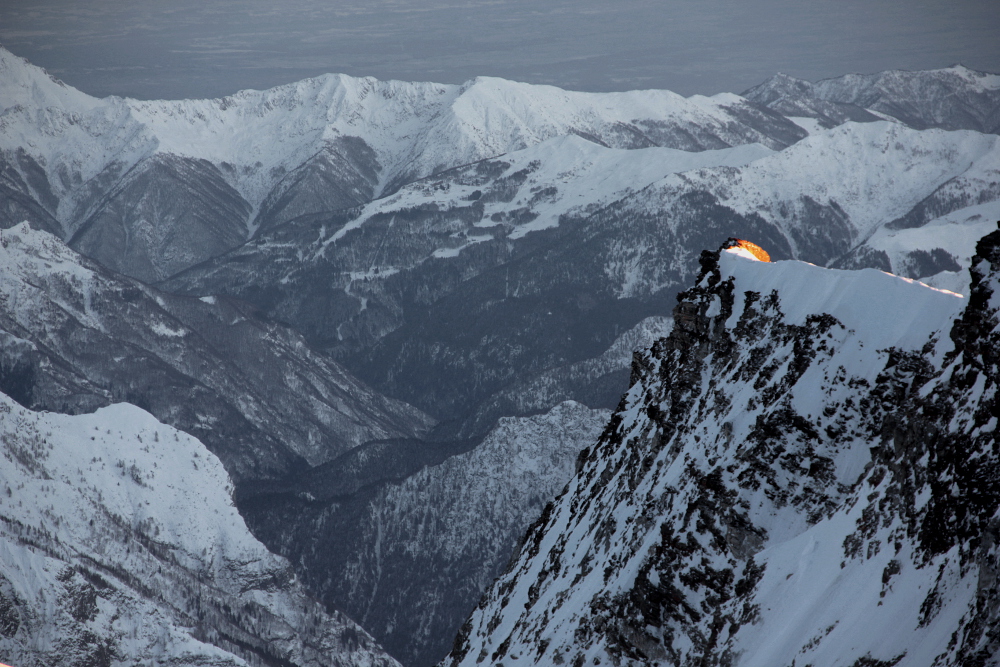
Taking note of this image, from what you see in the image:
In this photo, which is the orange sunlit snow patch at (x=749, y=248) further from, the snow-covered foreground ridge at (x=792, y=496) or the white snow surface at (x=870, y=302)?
the white snow surface at (x=870, y=302)

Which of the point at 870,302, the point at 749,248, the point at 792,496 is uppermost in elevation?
the point at 870,302

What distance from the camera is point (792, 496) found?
64.4 metres

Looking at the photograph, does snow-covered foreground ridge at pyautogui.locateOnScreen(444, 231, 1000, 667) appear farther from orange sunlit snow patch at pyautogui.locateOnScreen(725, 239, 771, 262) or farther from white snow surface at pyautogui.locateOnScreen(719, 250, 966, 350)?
orange sunlit snow patch at pyautogui.locateOnScreen(725, 239, 771, 262)

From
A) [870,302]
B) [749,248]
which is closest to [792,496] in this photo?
[870,302]

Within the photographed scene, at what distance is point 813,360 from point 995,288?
19488mm

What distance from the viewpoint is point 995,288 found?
5106cm

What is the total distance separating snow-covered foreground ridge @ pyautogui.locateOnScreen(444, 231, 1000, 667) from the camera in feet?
148

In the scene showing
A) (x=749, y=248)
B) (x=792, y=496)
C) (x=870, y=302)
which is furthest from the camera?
(x=749, y=248)

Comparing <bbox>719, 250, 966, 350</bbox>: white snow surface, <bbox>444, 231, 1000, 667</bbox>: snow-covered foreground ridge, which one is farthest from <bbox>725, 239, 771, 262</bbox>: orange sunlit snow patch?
<bbox>719, 250, 966, 350</bbox>: white snow surface

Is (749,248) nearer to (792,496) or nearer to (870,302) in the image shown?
(870,302)

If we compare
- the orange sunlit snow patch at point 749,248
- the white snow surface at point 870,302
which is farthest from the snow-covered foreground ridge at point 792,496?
the orange sunlit snow patch at point 749,248

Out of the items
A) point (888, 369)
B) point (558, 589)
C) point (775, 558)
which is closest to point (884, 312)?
point (888, 369)

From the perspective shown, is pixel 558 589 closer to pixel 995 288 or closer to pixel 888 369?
pixel 888 369

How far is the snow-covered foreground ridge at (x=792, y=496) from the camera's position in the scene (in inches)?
1780
